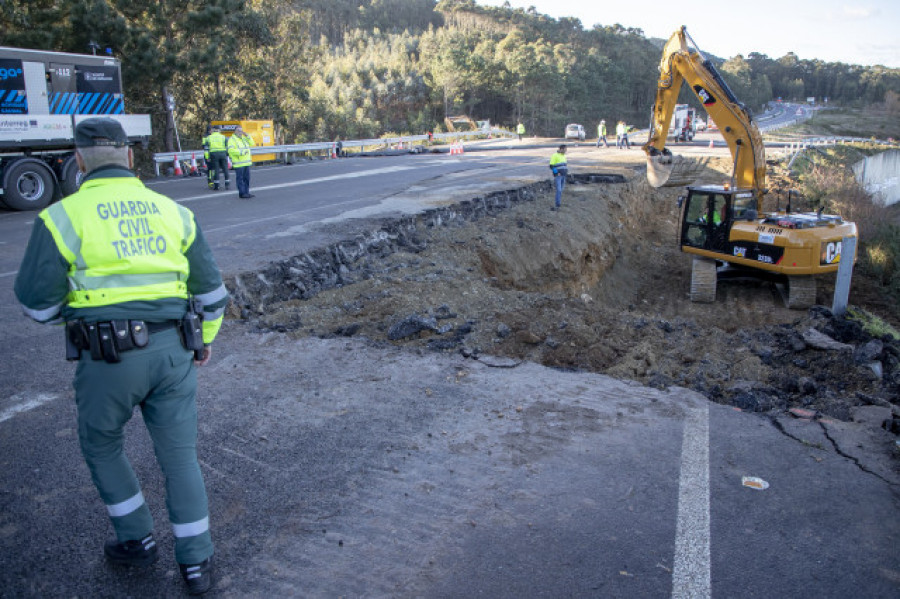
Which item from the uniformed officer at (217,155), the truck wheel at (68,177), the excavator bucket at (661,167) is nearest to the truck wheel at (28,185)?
the truck wheel at (68,177)

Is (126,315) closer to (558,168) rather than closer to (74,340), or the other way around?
(74,340)

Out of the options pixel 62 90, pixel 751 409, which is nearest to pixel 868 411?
pixel 751 409

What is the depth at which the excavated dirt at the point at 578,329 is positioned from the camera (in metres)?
6.11

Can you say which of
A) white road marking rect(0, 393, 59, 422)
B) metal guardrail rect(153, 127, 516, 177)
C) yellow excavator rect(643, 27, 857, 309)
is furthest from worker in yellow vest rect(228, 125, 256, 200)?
white road marking rect(0, 393, 59, 422)

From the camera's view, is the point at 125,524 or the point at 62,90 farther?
the point at 62,90

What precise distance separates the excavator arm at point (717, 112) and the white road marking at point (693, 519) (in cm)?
1056

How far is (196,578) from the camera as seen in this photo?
2879 millimetres

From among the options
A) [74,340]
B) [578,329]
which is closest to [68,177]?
[578,329]

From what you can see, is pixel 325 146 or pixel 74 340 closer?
pixel 74 340

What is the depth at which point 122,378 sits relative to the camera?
2678mm

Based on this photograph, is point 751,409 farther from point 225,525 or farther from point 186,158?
point 186,158

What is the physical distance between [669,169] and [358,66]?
6031cm

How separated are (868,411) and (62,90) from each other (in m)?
17.0

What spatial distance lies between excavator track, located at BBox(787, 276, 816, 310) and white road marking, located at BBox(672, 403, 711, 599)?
8852 mm
